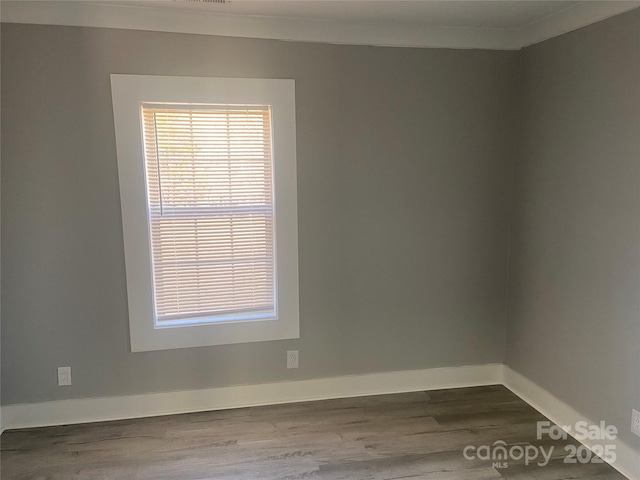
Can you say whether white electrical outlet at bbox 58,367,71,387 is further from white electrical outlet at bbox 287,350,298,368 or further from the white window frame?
white electrical outlet at bbox 287,350,298,368

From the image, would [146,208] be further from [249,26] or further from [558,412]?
[558,412]

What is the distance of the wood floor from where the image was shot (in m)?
2.37

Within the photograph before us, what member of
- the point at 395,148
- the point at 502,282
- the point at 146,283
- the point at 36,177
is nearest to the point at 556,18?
the point at 395,148

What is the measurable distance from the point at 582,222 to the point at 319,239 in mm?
1474

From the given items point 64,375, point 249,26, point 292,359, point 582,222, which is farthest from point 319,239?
point 64,375

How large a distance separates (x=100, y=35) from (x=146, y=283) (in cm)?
137

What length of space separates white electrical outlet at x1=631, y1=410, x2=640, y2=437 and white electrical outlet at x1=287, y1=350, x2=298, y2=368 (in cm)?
182

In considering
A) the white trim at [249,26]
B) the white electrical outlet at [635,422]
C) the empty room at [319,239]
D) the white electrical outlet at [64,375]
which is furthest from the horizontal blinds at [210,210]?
the white electrical outlet at [635,422]

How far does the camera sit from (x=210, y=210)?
2.82 metres

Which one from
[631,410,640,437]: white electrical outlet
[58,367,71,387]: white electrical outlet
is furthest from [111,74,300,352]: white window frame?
[631,410,640,437]: white electrical outlet

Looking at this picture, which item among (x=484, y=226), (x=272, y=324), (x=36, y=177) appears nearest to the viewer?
(x=36, y=177)

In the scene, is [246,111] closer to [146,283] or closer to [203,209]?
[203,209]

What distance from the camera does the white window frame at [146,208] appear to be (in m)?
2.63

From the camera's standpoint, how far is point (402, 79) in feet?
9.64
